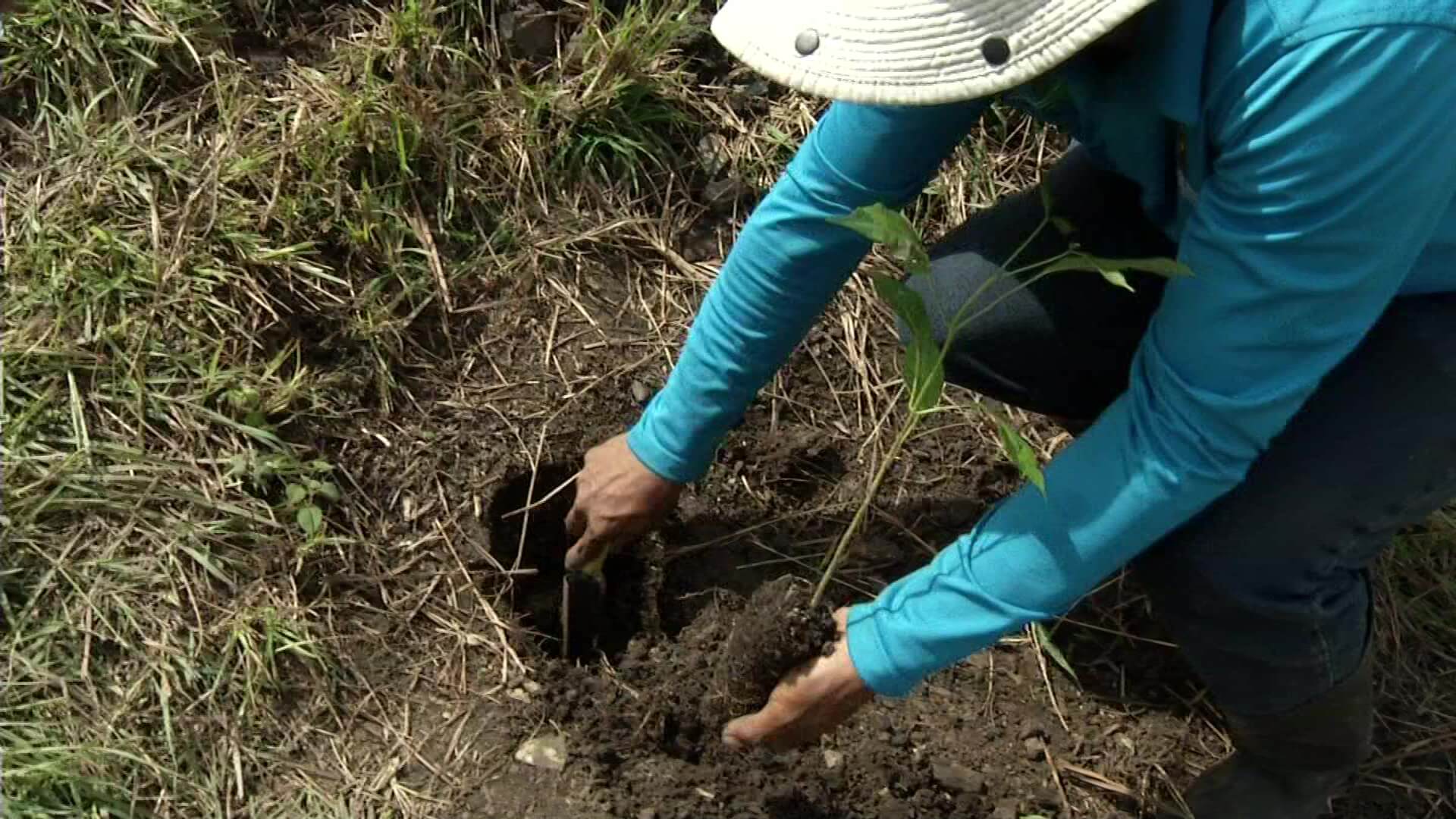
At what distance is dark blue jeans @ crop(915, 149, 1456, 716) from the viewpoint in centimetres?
130

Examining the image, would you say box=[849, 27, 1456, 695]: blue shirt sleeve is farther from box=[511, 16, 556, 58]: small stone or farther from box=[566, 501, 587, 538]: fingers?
box=[511, 16, 556, 58]: small stone

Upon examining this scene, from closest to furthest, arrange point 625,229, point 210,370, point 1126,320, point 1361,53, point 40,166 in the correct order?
1. point 1361,53
2. point 1126,320
3. point 210,370
4. point 40,166
5. point 625,229

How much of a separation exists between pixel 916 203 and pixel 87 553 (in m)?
1.29

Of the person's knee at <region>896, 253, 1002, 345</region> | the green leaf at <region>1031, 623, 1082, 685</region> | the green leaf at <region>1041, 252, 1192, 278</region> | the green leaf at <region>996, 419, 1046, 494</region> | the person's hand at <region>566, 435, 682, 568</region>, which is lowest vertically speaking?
the green leaf at <region>1031, 623, 1082, 685</region>

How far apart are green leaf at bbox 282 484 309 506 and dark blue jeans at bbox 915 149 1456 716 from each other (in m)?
0.95

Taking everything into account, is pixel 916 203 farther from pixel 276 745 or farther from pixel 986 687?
pixel 276 745

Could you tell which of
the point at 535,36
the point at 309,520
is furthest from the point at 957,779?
the point at 535,36

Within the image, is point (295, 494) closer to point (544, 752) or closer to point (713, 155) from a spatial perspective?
point (544, 752)

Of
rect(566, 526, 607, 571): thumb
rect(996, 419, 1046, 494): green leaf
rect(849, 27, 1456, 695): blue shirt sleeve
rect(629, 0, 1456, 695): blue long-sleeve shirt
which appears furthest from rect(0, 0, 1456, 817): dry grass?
rect(996, 419, 1046, 494): green leaf

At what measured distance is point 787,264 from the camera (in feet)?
4.71

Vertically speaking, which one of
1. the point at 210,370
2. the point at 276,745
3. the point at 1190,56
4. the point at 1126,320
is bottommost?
the point at 276,745

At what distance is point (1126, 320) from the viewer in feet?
4.99

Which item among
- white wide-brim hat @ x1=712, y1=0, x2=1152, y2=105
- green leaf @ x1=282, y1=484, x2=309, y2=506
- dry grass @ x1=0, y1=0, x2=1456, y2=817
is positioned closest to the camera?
white wide-brim hat @ x1=712, y1=0, x2=1152, y2=105

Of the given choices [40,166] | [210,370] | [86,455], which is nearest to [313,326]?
[210,370]
